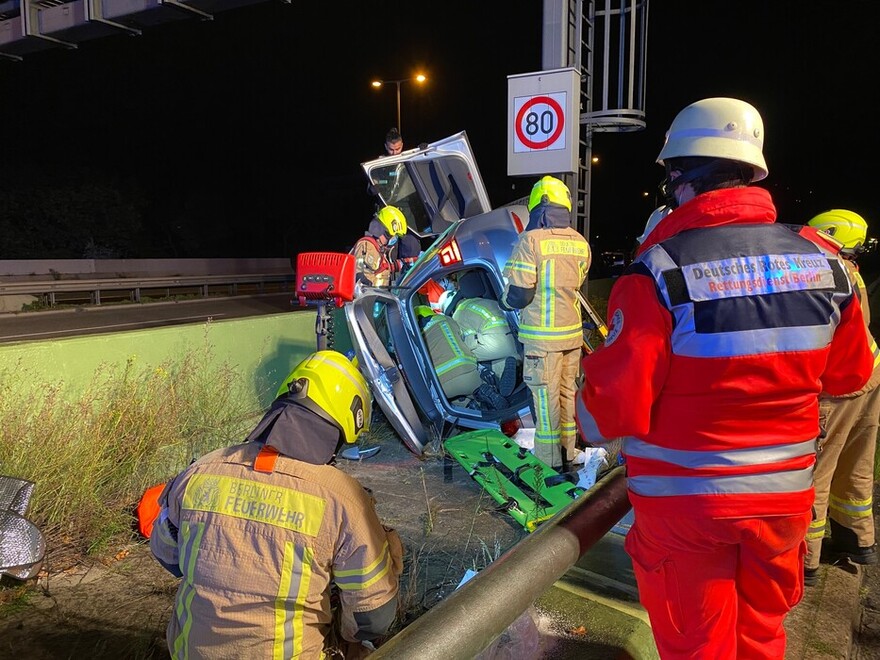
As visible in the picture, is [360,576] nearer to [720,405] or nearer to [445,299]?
[720,405]

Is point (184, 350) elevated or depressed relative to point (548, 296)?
depressed

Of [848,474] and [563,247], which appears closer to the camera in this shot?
[848,474]

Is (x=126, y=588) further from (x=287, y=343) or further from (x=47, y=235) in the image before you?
(x=47, y=235)

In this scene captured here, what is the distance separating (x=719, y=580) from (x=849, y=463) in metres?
2.08

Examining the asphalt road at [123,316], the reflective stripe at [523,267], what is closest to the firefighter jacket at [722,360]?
the reflective stripe at [523,267]

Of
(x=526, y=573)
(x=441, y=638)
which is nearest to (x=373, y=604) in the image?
(x=526, y=573)

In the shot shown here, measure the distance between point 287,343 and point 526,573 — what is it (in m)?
4.68

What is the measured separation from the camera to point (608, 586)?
2.42 m

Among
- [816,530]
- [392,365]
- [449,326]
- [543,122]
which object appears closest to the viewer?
[816,530]

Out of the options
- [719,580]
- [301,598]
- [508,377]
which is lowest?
[508,377]

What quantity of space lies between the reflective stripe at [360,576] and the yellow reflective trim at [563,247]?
9.66 ft

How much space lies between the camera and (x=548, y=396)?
4496 mm

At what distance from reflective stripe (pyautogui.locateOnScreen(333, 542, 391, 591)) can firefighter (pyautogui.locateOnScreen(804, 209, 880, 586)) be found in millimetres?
2100

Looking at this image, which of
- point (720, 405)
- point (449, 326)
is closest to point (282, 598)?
point (720, 405)
